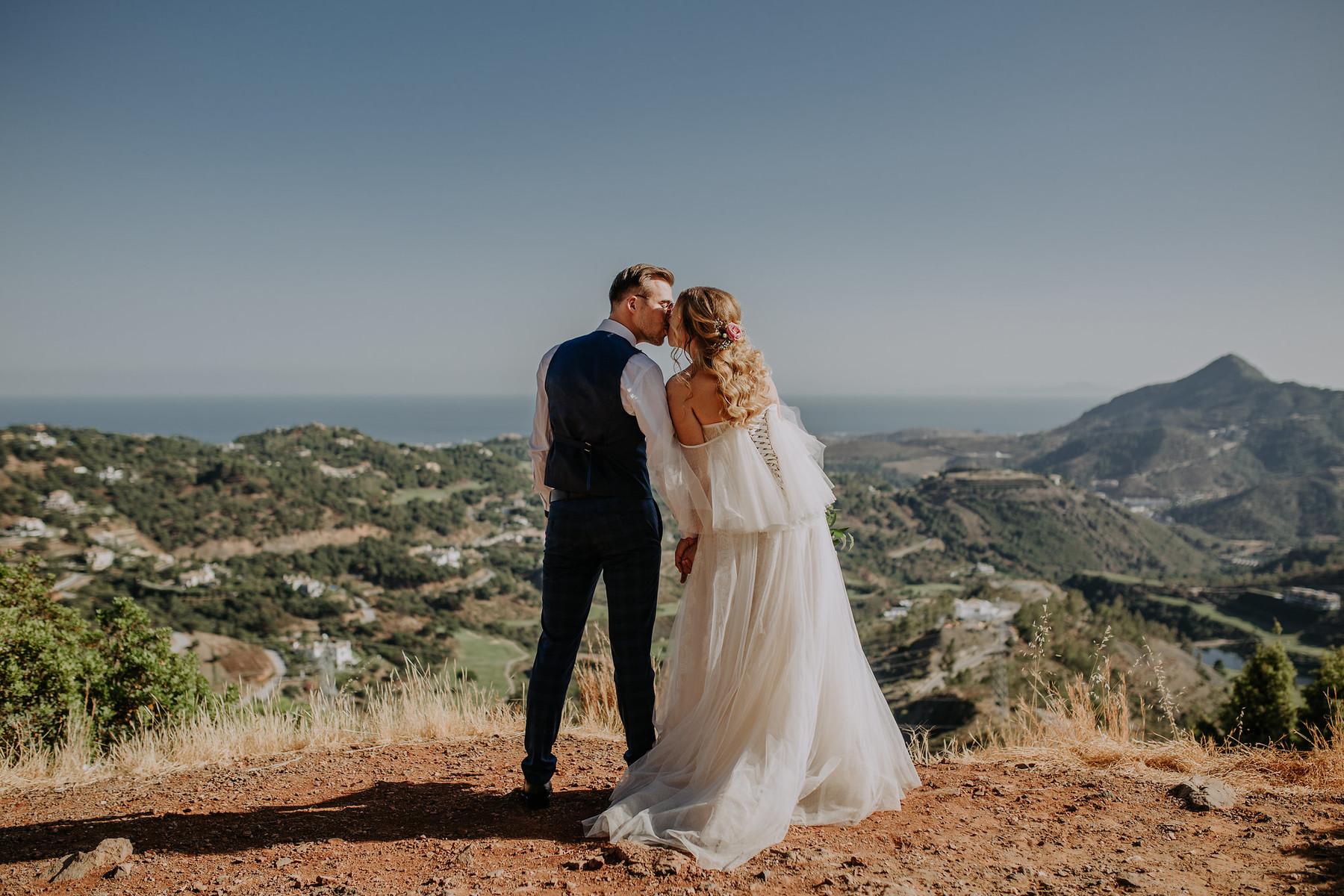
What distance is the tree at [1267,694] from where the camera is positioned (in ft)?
50.5

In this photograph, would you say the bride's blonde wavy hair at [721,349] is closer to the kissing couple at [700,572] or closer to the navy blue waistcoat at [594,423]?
the kissing couple at [700,572]

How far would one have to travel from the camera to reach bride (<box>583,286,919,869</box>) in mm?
2682

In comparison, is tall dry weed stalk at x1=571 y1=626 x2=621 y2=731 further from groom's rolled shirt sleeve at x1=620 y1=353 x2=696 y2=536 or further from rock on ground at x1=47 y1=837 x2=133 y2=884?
rock on ground at x1=47 y1=837 x2=133 y2=884

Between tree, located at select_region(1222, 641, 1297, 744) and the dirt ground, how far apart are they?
16.9 meters

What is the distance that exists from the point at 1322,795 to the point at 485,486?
247 feet

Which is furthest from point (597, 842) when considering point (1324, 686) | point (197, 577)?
point (197, 577)

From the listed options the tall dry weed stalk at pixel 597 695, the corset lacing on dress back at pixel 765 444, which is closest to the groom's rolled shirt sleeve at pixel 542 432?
the corset lacing on dress back at pixel 765 444

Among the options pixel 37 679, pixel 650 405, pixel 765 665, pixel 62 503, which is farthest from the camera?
pixel 62 503

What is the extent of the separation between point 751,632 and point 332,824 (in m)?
1.92

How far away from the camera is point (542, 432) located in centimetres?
296

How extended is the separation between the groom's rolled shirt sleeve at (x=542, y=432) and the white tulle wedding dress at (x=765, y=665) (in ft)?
1.95

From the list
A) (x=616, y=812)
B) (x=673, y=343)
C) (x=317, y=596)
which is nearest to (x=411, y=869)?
(x=616, y=812)

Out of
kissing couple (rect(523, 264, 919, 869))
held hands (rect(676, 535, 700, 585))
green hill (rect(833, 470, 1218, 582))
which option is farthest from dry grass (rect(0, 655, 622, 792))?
green hill (rect(833, 470, 1218, 582))

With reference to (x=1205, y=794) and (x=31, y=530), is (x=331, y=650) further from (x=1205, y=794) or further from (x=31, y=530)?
(x=1205, y=794)
